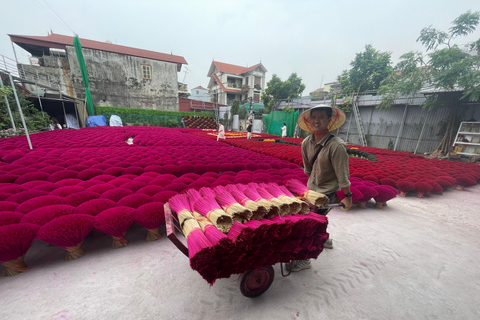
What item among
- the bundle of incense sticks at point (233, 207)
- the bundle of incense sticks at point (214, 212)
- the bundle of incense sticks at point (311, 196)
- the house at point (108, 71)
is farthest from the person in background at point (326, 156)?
the house at point (108, 71)

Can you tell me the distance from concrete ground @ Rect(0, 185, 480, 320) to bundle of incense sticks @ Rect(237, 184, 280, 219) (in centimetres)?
76

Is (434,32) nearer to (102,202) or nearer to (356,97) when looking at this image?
(356,97)

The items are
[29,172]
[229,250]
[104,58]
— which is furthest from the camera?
[104,58]

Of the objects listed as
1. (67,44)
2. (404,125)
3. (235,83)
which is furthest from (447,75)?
(67,44)

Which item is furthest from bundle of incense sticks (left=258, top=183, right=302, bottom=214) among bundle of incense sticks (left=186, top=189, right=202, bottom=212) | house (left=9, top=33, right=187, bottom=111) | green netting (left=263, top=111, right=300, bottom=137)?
house (left=9, top=33, right=187, bottom=111)

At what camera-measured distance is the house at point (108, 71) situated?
62.6ft

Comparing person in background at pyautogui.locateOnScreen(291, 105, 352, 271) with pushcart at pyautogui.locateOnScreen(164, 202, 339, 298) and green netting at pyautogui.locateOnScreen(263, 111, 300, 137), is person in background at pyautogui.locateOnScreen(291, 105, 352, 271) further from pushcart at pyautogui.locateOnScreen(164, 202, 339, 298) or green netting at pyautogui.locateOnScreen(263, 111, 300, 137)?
green netting at pyautogui.locateOnScreen(263, 111, 300, 137)

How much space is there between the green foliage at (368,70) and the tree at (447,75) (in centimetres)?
801

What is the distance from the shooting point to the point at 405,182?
12.6ft

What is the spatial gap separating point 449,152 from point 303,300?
12.3 m

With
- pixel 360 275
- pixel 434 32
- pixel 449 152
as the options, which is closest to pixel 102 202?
pixel 360 275

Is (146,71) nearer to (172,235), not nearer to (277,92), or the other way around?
(277,92)

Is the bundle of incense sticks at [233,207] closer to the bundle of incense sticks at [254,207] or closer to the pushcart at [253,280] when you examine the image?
the bundle of incense sticks at [254,207]

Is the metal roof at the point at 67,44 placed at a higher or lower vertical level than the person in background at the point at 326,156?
higher
